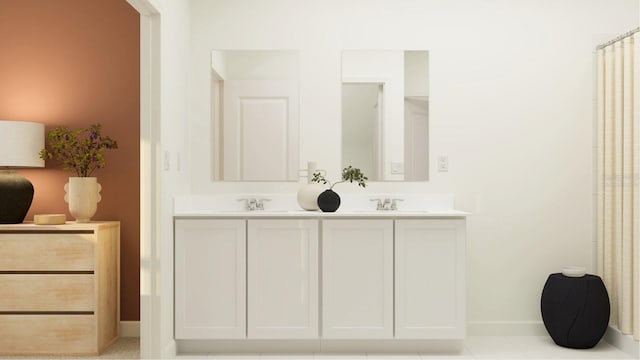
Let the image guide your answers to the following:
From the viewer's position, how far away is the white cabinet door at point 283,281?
3549 mm

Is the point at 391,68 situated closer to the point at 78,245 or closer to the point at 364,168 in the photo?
the point at 364,168

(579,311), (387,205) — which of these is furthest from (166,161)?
(579,311)

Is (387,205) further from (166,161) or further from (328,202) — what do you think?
(166,161)

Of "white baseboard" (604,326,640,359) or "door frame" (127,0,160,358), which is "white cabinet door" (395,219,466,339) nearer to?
"white baseboard" (604,326,640,359)

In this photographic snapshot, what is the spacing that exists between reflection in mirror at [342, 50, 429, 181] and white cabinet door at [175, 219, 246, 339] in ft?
3.26

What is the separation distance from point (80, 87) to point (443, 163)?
2.46m

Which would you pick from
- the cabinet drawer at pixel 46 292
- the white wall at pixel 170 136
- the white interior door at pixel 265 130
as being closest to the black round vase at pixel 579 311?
the white interior door at pixel 265 130

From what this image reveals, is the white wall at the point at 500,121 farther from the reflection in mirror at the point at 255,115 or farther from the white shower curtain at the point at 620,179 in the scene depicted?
the white shower curtain at the point at 620,179

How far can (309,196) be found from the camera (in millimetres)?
3807

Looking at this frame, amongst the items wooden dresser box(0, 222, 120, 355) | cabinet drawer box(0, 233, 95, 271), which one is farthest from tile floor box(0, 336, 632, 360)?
cabinet drawer box(0, 233, 95, 271)

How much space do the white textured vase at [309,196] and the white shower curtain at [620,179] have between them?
1.78 m

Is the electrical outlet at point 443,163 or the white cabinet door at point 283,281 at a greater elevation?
the electrical outlet at point 443,163

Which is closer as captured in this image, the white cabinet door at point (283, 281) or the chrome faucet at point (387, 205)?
the white cabinet door at point (283, 281)

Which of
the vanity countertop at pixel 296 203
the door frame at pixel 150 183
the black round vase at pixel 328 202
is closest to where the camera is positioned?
the door frame at pixel 150 183
